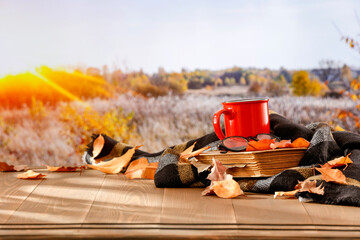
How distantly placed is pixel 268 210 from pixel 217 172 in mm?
203

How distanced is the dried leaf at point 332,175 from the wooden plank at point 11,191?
657mm

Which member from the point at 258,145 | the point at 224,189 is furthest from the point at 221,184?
the point at 258,145

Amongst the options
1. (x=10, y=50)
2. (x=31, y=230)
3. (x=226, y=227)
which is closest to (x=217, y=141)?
(x=226, y=227)

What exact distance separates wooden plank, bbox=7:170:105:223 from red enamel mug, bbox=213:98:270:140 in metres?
0.39

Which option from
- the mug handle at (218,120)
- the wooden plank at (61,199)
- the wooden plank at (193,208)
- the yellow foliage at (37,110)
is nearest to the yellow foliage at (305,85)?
the yellow foliage at (37,110)

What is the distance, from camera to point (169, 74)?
288 centimetres

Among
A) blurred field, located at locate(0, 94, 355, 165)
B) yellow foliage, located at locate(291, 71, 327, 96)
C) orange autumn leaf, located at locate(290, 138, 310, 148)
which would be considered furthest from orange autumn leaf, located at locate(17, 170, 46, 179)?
yellow foliage, located at locate(291, 71, 327, 96)

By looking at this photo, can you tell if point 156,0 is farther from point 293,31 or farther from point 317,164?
point 317,164

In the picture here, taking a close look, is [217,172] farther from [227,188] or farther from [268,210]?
[268,210]

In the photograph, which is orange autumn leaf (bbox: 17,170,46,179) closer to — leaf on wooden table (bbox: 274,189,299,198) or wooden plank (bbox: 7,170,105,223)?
wooden plank (bbox: 7,170,105,223)

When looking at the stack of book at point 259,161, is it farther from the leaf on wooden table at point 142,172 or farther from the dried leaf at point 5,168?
the dried leaf at point 5,168

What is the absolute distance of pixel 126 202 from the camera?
0.92 metres

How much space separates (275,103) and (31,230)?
2.37 metres

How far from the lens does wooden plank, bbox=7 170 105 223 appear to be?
0.81m
